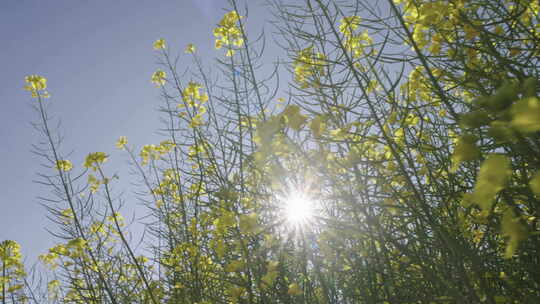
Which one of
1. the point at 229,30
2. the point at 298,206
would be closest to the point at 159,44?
the point at 229,30

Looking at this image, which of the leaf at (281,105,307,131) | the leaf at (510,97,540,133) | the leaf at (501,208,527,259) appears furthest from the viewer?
the leaf at (281,105,307,131)

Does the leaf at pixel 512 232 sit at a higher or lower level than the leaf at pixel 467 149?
lower

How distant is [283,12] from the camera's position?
1.83m

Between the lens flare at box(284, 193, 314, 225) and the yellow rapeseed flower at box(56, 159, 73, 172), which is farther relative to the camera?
the yellow rapeseed flower at box(56, 159, 73, 172)

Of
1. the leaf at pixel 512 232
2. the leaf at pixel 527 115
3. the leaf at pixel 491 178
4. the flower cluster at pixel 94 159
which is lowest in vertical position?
the leaf at pixel 512 232

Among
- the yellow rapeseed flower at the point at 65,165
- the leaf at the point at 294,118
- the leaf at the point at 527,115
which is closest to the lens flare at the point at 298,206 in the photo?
the leaf at the point at 294,118

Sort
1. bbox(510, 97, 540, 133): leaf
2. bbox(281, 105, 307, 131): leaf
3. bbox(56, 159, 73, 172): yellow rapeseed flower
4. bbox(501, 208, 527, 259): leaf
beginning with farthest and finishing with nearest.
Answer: bbox(56, 159, 73, 172): yellow rapeseed flower
bbox(281, 105, 307, 131): leaf
bbox(501, 208, 527, 259): leaf
bbox(510, 97, 540, 133): leaf

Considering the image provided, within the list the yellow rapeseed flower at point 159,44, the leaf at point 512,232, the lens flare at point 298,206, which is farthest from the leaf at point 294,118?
the yellow rapeseed flower at point 159,44

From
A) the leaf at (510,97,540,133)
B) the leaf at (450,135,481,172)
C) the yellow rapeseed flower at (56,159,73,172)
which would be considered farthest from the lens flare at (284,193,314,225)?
the yellow rapeseed flower at (56,159,73,172)

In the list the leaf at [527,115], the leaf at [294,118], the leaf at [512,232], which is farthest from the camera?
the leaf at [294,118]

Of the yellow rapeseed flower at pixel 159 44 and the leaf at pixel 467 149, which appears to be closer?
the leaf at pixel 467 149

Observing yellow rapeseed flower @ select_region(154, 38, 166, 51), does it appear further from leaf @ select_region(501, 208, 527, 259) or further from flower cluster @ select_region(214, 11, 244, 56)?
leaf @ select_region(501, 208, 527, 259)

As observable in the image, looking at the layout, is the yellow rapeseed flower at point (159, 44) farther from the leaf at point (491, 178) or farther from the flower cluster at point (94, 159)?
the leaf at point (491, 178)

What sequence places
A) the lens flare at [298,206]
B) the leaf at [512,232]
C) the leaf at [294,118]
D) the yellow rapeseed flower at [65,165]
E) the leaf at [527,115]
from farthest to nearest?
1. the yellow rapeseed flower at [65,165]
2. the lens flare at [298,206]
3. the leaf at [294,118]
4. the leaf at [512,232]
5. the leaf at [527,115]
